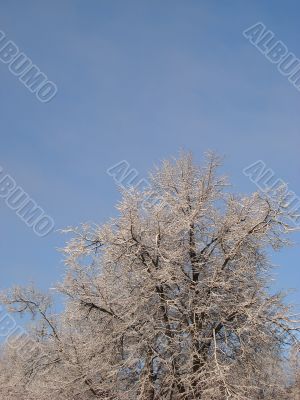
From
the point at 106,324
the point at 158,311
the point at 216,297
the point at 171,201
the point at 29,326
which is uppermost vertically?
the point at 171,201

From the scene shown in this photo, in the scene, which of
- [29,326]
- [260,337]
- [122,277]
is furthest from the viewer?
[29,326]

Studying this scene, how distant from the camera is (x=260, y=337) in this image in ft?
47.3

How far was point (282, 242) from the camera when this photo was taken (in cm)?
1581

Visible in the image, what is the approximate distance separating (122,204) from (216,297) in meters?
3.74

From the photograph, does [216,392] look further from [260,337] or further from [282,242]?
[282,242]

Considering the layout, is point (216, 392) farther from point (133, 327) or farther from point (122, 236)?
point (122, 236)

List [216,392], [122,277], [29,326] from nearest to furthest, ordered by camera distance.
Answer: [216,392] → [122,277] → [29,326]

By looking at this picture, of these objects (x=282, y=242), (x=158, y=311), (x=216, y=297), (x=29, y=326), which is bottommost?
(x=29, y=326)

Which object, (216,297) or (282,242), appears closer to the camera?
(216,297)

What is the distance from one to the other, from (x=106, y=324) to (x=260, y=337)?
14.0 ft

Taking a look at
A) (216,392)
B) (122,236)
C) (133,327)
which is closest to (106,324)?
(133,327)

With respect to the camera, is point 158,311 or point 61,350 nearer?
point 158,311

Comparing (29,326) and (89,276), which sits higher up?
(89,276)

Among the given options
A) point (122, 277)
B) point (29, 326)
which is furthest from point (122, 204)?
point (29, 326)
